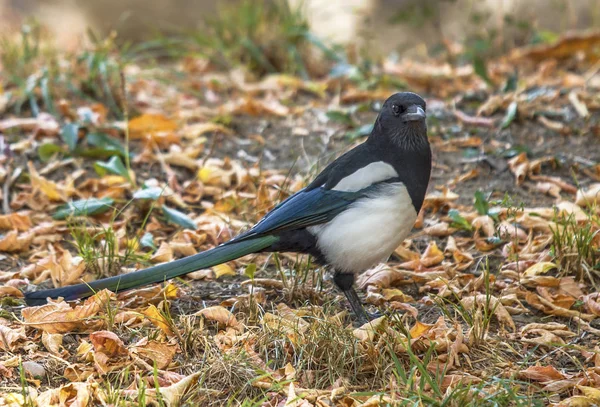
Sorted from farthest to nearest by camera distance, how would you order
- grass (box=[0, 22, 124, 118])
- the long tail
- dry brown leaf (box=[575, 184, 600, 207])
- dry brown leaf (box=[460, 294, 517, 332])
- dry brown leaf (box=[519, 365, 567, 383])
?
grass (box=[0, 22, 124, 118])
dry brown leaf (box=[575, 184, 600, 207])
the long tail
dry brown leaf (box=[460, 294, 517, 332])
dry brown leaf (box=[519, 365, 567, 383])

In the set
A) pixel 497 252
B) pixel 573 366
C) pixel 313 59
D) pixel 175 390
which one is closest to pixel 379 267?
pixel 497 252

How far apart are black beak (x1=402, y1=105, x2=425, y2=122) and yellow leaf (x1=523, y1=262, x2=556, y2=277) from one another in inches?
32.0

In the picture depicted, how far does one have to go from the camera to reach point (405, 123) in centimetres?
344

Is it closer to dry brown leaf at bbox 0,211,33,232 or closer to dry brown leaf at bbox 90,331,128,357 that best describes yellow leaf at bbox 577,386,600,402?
dry brown leaf at bbox 90,331,128,357

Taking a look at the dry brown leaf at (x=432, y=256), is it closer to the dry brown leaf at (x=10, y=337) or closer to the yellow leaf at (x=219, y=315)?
the yellow leaf at (x=219, y=315)

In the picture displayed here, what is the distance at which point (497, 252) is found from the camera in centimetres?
388

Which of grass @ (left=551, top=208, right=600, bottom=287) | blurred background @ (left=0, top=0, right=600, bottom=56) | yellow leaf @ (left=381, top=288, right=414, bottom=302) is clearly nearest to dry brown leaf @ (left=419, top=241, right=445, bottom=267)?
yellow leaf @ (left=381, top=288, right=414, bottom=302)

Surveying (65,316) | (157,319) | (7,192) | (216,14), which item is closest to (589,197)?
(157,319)

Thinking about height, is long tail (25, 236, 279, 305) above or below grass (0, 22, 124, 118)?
below

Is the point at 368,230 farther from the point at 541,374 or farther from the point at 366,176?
the point at 541,374

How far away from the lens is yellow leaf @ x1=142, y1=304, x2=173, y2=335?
3101mm

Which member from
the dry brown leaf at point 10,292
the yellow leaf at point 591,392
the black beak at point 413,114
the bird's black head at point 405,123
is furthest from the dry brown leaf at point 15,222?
the yellow leaf at point 591,392

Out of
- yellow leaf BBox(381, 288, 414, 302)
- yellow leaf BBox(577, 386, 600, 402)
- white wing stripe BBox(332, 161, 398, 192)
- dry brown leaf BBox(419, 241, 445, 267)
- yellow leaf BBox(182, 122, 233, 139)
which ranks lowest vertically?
yellow leaf BBox(381, 288, 414, 302)

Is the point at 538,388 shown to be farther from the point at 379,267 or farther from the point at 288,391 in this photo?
the point at 379,267
